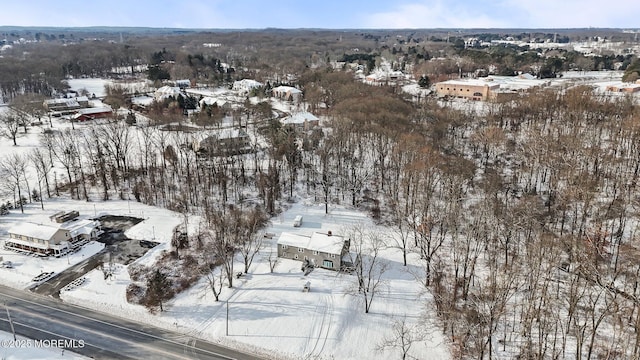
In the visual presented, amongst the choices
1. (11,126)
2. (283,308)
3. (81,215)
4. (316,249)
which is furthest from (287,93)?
(283,308)

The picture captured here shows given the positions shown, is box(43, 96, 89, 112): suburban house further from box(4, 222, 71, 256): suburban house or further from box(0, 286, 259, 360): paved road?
box(0, 286, 259, 360): paved road

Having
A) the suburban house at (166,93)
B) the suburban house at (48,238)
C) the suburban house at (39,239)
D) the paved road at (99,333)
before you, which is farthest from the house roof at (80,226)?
the suburban house at (166,93)

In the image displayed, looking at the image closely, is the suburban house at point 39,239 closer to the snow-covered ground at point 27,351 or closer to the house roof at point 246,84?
the snow-covered ground at point 27,351

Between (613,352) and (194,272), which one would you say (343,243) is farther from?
(613,352)

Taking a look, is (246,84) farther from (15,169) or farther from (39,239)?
(39,239)

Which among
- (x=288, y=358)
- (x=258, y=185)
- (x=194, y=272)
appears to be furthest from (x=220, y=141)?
(x=288, y=358)

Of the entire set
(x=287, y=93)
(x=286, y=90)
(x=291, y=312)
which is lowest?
(x=291, y=312)

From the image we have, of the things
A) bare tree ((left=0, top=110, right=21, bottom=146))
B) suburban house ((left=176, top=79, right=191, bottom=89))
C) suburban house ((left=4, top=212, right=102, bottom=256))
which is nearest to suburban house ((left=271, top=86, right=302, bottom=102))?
suburban house ((left=176, top=79, right=191, bottom=89))
